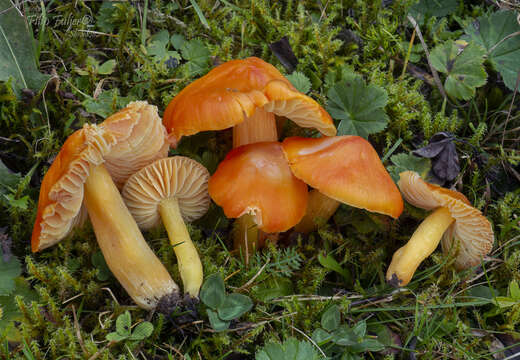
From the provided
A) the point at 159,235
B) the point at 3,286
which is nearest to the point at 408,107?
the point at 159,235

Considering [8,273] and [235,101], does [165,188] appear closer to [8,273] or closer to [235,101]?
[235,101]

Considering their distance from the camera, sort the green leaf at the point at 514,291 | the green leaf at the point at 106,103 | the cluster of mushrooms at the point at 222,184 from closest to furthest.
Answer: the cluster of mushrooms at the point at 222,184 < the green leaf at the point at 514,291 < the green leaf at the point at 106,103

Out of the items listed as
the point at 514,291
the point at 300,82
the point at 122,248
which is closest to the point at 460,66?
the point at 300,82

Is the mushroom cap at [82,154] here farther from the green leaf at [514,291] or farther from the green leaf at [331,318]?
the green leaf at [514,291]

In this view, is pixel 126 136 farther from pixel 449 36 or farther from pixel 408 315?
pixel 449 36

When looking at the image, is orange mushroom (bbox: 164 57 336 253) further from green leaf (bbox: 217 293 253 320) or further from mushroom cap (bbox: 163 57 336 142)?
green leaf (bbox: 217 293 253 320)

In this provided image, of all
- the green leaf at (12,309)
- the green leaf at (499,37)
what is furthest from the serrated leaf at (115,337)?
the green leaf at (499,37)
